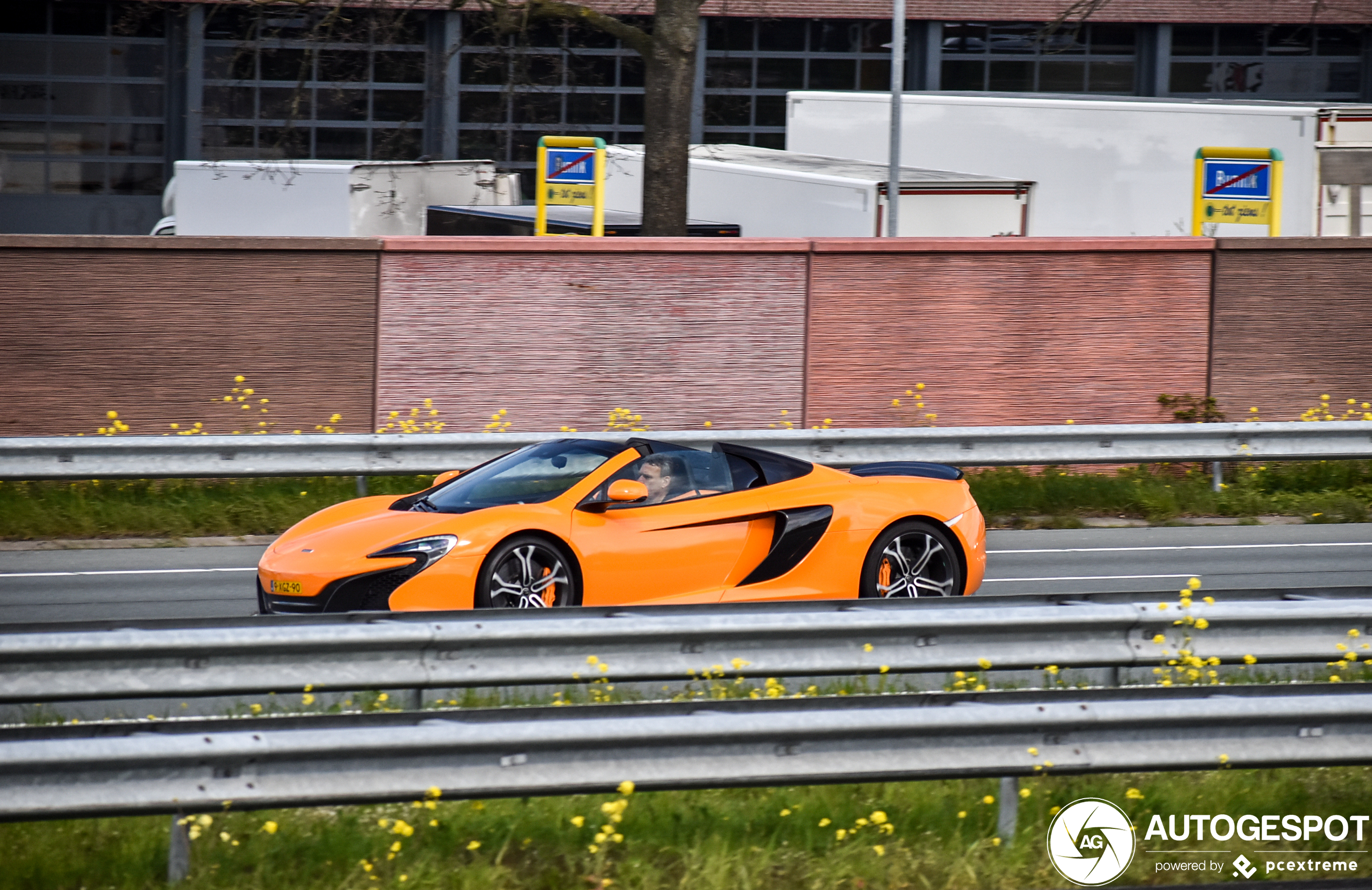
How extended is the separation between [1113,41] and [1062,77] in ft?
4.91

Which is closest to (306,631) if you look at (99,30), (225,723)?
(225,723)

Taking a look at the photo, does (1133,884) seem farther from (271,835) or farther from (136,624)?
(136,624)

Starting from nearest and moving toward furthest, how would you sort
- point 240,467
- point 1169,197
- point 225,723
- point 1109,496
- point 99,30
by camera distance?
point 225,723 < point 240,467 < point 1109,496 < point 1169,197 < point 99,30

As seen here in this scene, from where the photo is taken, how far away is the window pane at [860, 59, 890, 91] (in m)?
36.8

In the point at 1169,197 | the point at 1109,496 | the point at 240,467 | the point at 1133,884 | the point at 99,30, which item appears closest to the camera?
the point at 1133,884

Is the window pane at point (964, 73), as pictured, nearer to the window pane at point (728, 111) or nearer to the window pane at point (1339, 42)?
the window pane at point (728, 111)

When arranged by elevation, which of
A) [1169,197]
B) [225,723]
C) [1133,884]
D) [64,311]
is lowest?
[1133,884]

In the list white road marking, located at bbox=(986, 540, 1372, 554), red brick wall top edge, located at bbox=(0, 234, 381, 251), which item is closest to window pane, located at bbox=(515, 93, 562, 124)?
red brick wall top edge, located at bbox=(0, 234, 381, 251)

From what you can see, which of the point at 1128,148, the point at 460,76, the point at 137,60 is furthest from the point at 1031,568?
the point at 137,60

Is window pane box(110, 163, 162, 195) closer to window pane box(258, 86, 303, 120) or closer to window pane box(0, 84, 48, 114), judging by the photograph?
window pane box(0, 84, 48, 114)

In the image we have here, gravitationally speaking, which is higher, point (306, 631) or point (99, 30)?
point (99, 30)

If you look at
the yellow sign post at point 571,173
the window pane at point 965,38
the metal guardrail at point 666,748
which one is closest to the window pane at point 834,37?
the window pane at point 965,38

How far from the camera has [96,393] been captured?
13922 millimetres

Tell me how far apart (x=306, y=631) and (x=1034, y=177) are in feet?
62.3
